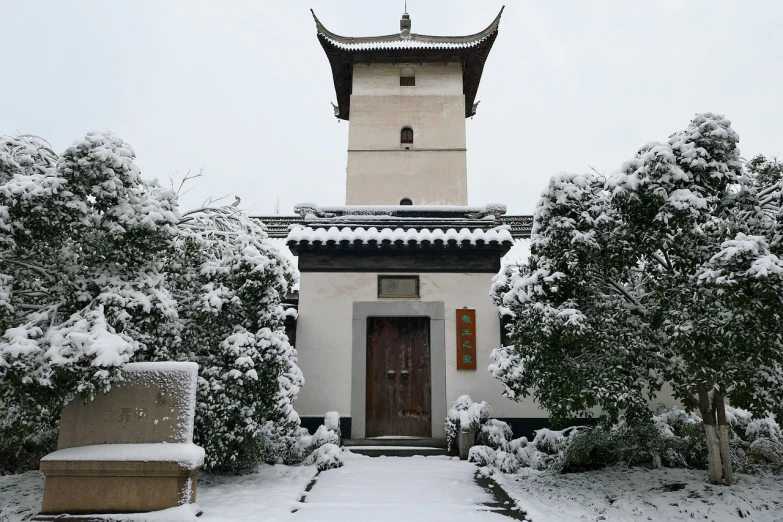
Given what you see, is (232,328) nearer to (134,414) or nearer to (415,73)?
(134,414)

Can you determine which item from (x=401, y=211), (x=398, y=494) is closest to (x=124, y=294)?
(x=398, y=494)

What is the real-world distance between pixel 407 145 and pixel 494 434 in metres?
8.52

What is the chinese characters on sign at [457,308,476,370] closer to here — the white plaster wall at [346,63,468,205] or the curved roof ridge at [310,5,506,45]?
the white plaster wall at [346,63,468,205]

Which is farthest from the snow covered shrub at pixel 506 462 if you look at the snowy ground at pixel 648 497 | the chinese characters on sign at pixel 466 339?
the chinese characters on sign at pixel 466 339

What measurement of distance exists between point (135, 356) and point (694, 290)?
4602 mm

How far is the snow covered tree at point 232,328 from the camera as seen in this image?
514cm

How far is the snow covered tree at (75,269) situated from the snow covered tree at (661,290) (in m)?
3.26

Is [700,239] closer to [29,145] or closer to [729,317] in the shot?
[729,317]

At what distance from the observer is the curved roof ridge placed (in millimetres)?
13617

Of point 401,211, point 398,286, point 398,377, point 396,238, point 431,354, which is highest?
point 401,211

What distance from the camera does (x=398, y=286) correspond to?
8.37 meters

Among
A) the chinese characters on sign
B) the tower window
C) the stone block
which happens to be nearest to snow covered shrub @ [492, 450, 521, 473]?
the chinese characters on sign

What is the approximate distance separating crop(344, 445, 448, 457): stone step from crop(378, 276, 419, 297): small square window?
7.11ft

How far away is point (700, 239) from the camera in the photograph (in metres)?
4.54
